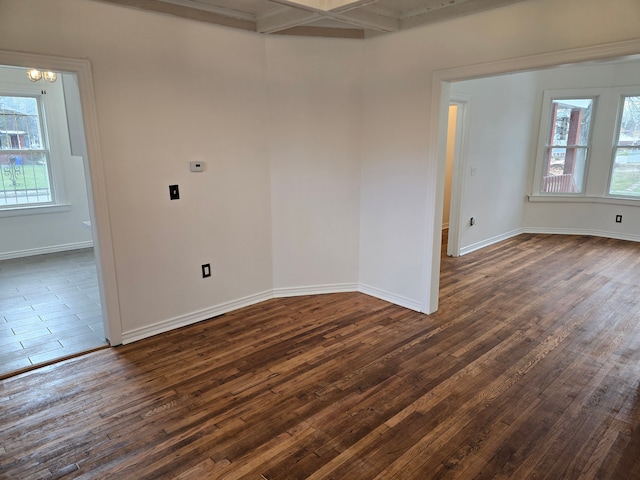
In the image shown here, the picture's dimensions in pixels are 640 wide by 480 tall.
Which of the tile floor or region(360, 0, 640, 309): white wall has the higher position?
region(360, 0, 640, 309): white wall

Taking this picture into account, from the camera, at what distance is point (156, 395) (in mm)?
2580

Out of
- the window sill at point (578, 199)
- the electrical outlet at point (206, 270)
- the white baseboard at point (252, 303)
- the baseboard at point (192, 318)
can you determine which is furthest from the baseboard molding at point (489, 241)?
the electrical outlet at point (206, 270)

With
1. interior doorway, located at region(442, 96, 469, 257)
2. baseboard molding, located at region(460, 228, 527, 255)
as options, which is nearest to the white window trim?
baseboard molding, located at region(460, 228, 527, 255)

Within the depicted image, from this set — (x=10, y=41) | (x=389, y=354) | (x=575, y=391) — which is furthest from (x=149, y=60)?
(x=575, y=391)

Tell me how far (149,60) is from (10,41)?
839 mm

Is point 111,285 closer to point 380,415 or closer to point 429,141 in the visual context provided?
point 380,415

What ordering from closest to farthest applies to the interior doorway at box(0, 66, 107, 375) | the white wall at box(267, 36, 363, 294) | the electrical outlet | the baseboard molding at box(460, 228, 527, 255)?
the electrical outlet
the white wall at box(267, 36, 363, 294)
the interior doorway at box(0, 66, 107, 375)
the baseboard molding at box(460, 228, 527, 255)

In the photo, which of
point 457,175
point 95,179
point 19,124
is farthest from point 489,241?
point 19,124

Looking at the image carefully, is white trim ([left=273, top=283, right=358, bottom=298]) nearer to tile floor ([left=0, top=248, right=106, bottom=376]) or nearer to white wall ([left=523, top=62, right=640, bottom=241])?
tile floor ([left=0, top=248, right=106, bottom=376])

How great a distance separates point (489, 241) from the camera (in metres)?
6.23

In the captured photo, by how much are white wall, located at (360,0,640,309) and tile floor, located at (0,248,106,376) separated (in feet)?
8.60

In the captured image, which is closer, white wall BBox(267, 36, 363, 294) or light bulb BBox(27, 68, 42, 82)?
white wall BBox(267, 36, 363, 294)

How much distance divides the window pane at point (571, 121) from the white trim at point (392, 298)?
4540 millimetres

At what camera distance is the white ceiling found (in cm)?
294
